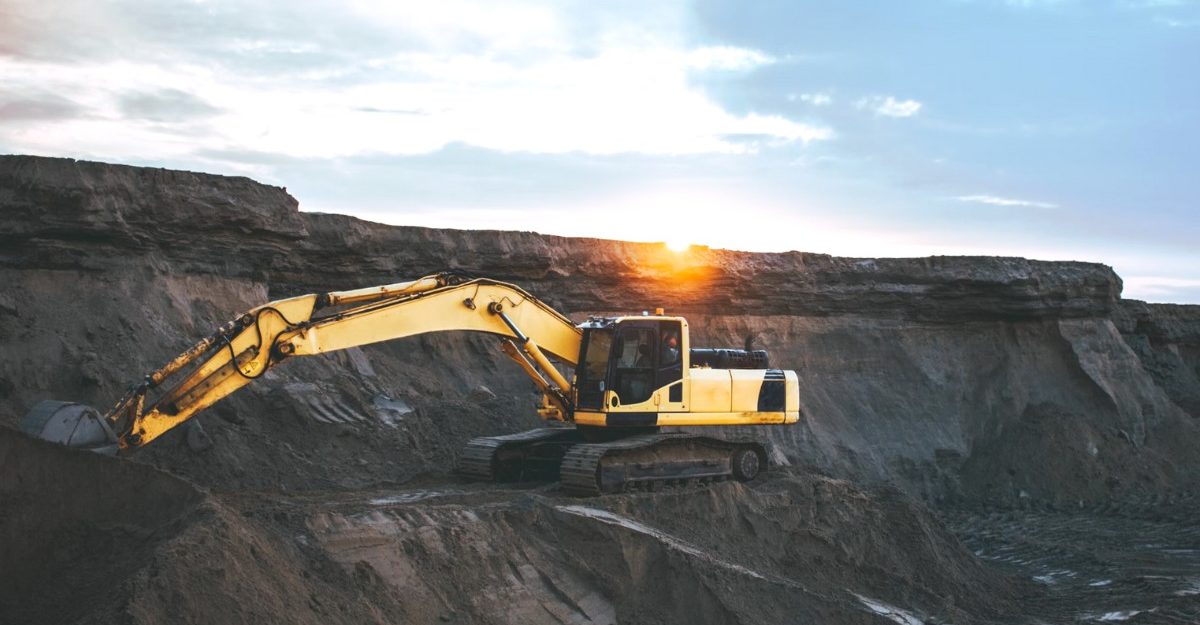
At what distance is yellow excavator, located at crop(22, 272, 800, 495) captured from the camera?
1153 cm

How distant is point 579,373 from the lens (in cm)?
1403

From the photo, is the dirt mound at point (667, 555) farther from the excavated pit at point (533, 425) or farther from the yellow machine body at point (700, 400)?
the yellow machine body at point (700, 400)

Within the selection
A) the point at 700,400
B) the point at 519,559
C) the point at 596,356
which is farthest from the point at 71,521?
the point at 700,400

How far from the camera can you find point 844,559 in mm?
13836

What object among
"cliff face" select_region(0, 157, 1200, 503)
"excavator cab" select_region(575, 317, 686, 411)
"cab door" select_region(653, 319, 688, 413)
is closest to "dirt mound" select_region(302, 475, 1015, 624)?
"cab door" select_region(653, 319, 688, 413)

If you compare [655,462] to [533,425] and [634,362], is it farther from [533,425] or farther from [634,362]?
[533,425]

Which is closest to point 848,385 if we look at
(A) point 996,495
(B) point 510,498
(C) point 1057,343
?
(A) point 996,495

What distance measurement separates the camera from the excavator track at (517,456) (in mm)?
13914

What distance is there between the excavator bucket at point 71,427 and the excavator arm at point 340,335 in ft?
0.21

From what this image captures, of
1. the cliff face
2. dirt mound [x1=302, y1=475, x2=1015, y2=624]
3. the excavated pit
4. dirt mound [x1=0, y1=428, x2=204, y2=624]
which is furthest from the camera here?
the cliff face

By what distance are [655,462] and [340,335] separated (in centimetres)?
396

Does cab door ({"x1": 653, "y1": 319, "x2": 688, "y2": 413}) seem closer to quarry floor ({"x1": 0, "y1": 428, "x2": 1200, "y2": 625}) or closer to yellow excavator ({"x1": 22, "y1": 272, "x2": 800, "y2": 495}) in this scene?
yellow excavator ({"x1": 22, "y1": 272, "x2": 800, "y2": 495})

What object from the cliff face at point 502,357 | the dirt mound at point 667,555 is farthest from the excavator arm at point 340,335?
the cliff face at point 502,357

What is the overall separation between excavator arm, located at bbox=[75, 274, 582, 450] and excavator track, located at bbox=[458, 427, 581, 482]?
1.34 feet
